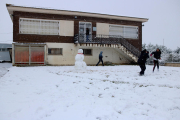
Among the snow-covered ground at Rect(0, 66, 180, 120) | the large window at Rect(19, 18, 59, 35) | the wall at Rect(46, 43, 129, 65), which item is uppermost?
the large window at Rect(19, 18, 59, 35)

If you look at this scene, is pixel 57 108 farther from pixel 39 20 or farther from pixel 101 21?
pixel 101 21

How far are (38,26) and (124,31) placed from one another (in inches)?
447

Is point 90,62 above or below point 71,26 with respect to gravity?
below

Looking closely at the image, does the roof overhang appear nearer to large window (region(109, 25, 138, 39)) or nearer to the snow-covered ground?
large window (region(109, 25, 138, 39))

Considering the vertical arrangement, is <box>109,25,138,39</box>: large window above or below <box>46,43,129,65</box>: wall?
above

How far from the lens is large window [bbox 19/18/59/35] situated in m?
18.3

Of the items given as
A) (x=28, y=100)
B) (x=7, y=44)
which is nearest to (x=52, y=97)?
(x=28, y=100)

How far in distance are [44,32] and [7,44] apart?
17344 mm

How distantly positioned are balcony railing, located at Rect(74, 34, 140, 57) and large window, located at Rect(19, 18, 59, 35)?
2846 mm

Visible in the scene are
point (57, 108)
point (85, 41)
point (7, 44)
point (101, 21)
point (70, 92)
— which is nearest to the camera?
point (57, 108)

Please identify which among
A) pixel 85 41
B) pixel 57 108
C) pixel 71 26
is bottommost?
pixel 57 108

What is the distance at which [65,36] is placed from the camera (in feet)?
63.8

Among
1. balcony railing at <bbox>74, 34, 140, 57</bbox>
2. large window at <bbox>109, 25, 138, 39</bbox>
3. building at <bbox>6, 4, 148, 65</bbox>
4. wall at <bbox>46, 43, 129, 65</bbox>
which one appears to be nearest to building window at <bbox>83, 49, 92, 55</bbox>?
building at <bbox>6, 4, 148, 65</bbox>

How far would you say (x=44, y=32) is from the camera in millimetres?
19031
